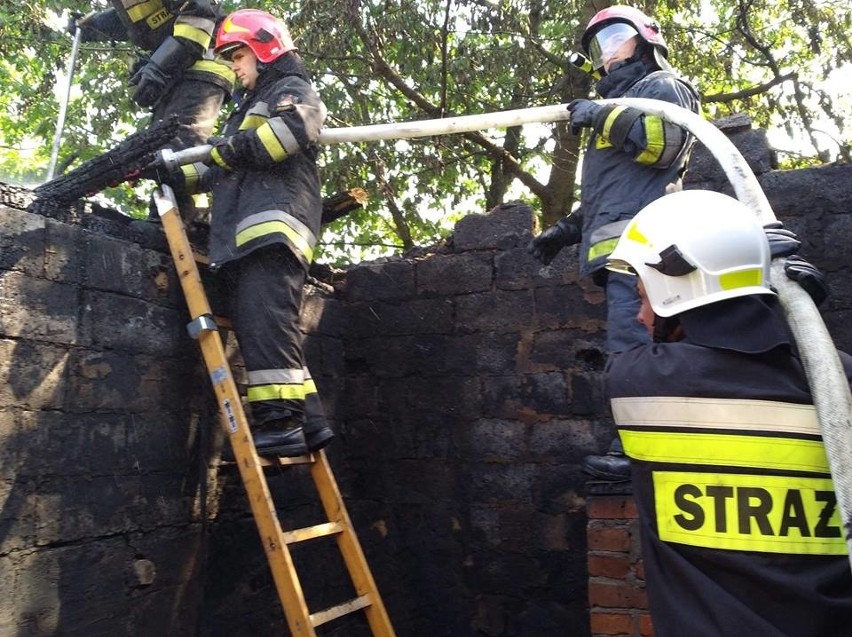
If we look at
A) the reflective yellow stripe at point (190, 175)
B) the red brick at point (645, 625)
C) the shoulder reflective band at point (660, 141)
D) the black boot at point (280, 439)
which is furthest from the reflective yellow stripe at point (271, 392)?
the shoulder reflective band at point (660, 141)

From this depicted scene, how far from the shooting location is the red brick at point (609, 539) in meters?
3.17

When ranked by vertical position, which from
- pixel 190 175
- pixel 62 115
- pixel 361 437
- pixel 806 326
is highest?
pixel 62 115

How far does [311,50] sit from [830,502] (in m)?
7.02

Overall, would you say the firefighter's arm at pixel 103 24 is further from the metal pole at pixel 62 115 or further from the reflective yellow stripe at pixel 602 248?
the reflective yellow stripe at pixel 602 248

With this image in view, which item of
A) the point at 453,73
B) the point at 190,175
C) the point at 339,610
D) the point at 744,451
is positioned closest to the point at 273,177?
the point at 190,175

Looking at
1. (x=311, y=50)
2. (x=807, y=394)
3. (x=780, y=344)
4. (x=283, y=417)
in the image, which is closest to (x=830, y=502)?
(x=807, y=394)

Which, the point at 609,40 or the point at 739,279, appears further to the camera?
the point at 609,40

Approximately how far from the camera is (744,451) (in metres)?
1.83

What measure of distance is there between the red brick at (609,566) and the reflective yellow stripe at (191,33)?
320 centimetres

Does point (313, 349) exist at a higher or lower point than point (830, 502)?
higher

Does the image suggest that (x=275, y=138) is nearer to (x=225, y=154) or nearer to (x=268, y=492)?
(x=225, y=154)

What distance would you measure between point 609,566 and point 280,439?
138 centimetres

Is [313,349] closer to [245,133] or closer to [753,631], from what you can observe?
[245,133]

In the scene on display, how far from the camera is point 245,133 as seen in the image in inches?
138
